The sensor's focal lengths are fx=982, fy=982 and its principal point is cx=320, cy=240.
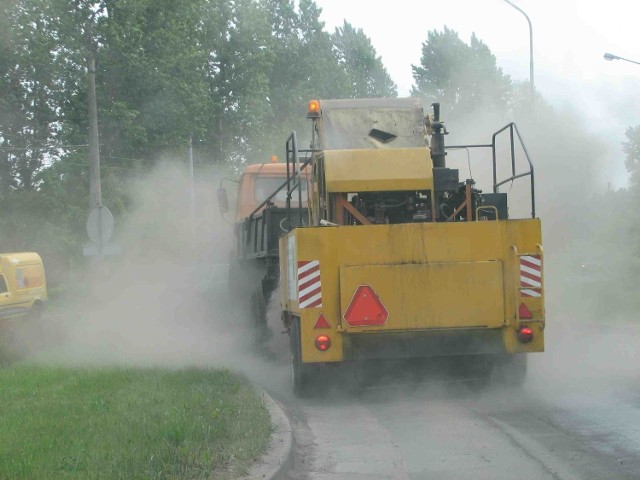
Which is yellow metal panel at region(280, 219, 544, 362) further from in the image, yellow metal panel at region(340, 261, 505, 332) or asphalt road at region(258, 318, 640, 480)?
asphalt road at region(258, 318, 640, 480)

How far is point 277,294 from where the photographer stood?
45.3 ft

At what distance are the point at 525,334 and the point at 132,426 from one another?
4094 mm

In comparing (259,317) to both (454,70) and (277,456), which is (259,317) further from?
(454,70)

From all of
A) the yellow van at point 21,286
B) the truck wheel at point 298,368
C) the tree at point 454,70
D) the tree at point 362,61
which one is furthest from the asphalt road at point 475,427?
the tree at point 362,61

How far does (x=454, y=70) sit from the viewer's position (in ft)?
197

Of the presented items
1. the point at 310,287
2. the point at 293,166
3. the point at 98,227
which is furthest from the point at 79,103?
the point at 310,287

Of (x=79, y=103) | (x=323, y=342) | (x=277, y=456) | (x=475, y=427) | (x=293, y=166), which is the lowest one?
(x=475, y=427)

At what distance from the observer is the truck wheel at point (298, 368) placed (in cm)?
1045

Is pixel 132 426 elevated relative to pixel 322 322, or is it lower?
lower

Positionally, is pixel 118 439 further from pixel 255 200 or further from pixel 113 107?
pixel 113 107

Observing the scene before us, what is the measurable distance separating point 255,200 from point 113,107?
17.8 m

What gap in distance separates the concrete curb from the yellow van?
47.1ft

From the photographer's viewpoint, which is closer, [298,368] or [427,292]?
[427,292]

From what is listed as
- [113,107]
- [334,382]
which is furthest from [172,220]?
[334,382]
